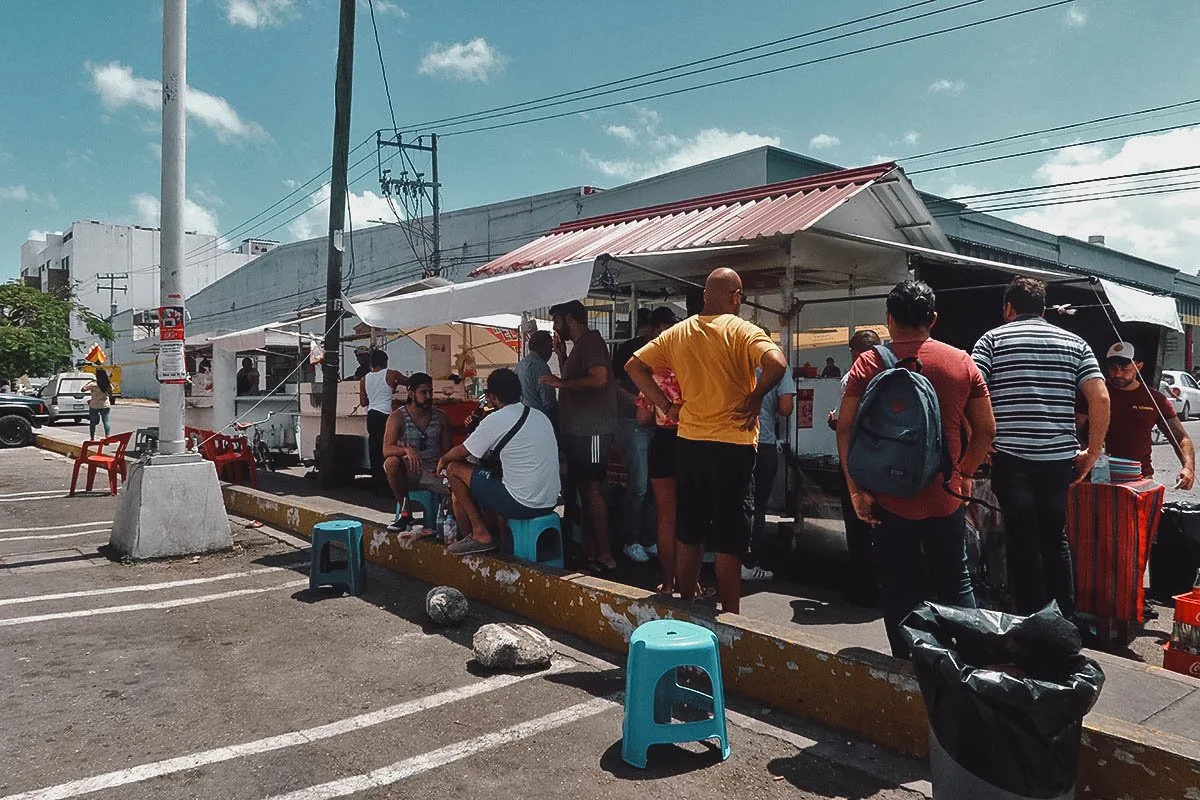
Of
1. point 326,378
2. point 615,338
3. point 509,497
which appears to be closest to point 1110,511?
point 509,497

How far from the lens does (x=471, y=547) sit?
18.3 feet

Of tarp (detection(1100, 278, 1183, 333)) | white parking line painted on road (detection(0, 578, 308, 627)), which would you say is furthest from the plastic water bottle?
white parking line painted on road (detection(0, 578, 308, 627))

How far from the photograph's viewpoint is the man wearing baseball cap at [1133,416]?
4.82 metres

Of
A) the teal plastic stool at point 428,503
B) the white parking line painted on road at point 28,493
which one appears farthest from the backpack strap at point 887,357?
the white parking line painted on road at point 28,493

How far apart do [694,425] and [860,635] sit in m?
1.54

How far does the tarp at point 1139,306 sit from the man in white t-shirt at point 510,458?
3.80 meters

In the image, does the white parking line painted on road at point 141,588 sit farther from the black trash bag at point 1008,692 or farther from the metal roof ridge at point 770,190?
the black trash bag at point 1008,692

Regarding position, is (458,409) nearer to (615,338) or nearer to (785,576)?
(615,338)

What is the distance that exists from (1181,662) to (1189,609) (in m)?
0.26

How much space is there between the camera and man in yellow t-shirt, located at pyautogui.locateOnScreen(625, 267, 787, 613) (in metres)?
3.99

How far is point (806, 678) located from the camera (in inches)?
141

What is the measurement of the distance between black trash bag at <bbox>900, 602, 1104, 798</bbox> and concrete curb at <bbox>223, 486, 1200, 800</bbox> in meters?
0.51

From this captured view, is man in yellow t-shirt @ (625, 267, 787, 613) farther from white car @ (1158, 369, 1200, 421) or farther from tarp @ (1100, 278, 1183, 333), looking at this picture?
white car @ (1158, 369, 1200, 421)

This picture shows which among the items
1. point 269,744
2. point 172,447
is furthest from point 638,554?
point 172,447
